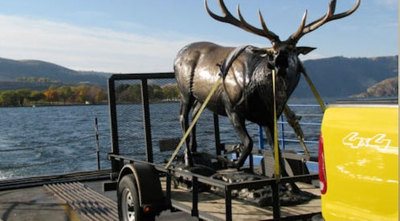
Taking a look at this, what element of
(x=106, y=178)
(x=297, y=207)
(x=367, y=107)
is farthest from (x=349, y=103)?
(x=106, y=178)

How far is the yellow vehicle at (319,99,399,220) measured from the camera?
11.2 feet

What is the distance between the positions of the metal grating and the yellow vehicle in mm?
5076

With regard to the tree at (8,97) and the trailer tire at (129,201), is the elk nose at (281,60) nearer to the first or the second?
the trailer tire at (129,201)

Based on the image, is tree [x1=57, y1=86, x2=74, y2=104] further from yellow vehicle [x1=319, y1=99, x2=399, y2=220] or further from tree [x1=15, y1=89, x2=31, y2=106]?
yellow vehicle [x1=319, y1=99, x2=399, y2=220]

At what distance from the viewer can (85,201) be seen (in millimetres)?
9648

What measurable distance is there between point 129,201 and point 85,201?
2835 millimetres

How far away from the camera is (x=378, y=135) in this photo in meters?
3.48

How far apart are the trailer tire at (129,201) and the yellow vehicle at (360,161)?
10.2 feet

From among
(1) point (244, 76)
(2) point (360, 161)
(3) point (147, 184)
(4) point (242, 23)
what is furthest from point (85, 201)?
(2) point (360, 161)

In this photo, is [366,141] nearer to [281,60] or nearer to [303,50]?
[281,60]

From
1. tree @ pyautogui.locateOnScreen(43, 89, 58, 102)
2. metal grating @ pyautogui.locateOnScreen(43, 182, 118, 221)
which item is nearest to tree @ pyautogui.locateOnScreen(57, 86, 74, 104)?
tree @ pyautogui.locateOnScreen(43, 89, 58, 102)

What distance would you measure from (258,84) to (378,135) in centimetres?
298

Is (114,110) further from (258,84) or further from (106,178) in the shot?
(106,178)

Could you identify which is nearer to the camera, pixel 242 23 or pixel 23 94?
pixel 242 23
